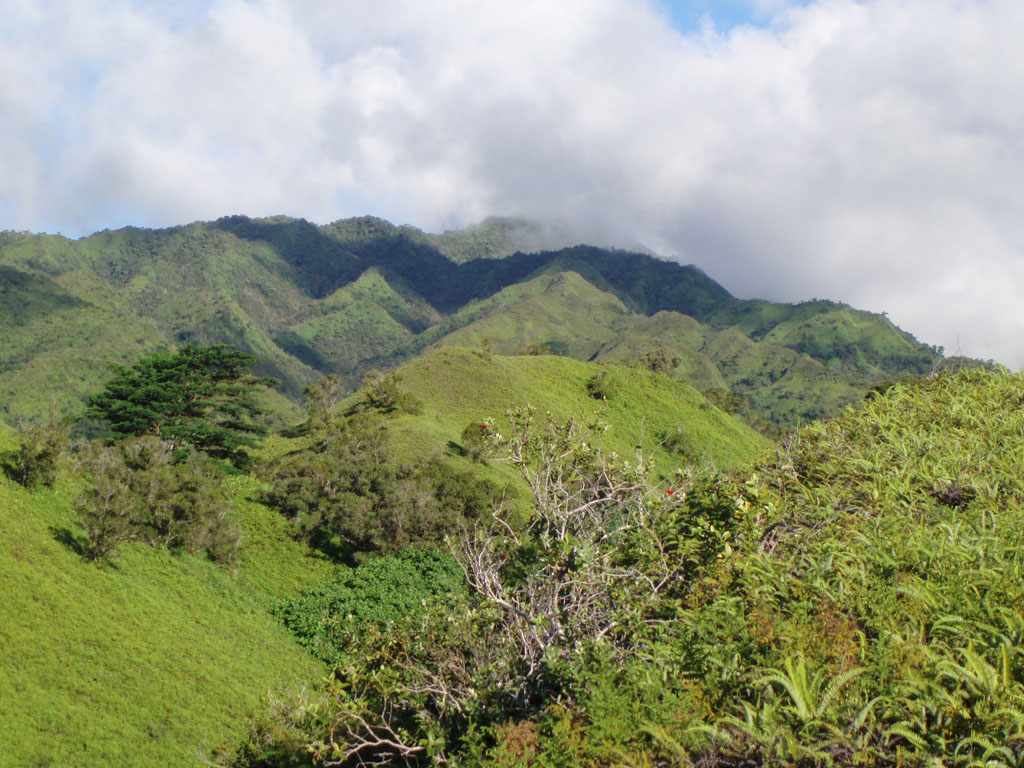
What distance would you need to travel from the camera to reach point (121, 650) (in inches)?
504

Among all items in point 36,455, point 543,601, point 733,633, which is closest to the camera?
point 733,633

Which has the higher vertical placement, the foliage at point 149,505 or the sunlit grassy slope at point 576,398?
the sunlit grassy slope at point 576,398

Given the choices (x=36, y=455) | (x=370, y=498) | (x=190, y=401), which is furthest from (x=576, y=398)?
(x=36, y=455)

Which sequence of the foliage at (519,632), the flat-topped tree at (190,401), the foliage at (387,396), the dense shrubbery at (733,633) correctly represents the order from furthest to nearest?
the foliage at (387,396)
the flat-topped tree at (190,401)
the foliage at (519,632)
the dense shrubbery at (733,633)

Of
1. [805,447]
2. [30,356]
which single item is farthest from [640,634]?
[30,356]

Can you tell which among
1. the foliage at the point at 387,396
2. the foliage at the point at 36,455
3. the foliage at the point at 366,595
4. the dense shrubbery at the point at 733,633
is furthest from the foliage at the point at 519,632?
the foliage at the point at 387,396

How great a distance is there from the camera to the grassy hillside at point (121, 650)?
10266 millimetres

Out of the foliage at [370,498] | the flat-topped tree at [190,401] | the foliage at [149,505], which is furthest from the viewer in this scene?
the flat-topped tree at [190,401]

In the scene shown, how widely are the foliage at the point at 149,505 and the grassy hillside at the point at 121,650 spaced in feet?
1.76

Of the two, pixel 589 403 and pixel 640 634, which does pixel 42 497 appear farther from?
pixel 589 403

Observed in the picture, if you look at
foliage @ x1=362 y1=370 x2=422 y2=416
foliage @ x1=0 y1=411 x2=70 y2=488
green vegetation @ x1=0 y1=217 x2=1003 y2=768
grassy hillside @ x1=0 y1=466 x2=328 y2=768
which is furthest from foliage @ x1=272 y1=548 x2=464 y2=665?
foliage @ x1=362 y1=370 x2=422 y2=416

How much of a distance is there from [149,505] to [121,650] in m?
6.25

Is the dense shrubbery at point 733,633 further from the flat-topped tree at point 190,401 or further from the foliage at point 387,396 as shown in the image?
the foliage at point 387,396

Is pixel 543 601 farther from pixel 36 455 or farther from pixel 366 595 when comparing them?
pixel 36 455
